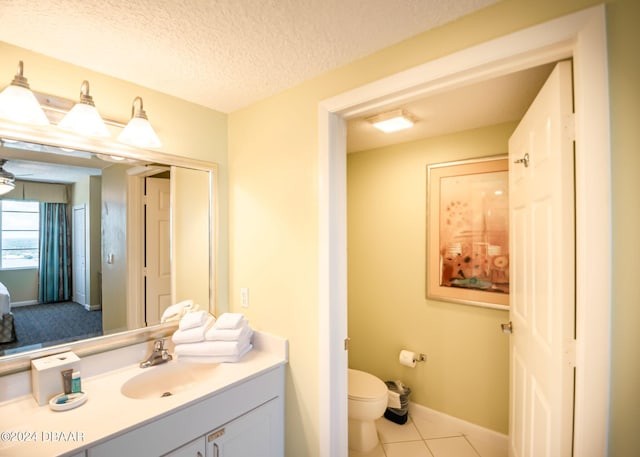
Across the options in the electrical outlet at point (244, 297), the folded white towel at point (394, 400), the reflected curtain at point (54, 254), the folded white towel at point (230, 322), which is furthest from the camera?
the folded white towel at point (394, 400)

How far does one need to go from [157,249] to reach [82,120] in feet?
2.52

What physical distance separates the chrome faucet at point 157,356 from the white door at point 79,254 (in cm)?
40

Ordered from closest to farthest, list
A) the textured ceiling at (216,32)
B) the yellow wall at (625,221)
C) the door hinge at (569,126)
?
the yellow wall at (625,221), the door hinge at (569,126), the textured ceiling at (216,32)

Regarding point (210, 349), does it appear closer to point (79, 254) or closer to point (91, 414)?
point (91, 414)

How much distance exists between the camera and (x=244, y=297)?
1.85m

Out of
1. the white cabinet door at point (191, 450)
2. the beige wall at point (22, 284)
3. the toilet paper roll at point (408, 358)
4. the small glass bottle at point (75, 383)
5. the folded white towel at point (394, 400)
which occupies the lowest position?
the folded white towel at point (394, 400)

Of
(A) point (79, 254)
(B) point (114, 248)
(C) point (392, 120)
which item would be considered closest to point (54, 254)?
(A) point (79, 254)

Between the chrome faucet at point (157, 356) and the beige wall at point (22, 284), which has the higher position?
the beige wall at point (22, 284)

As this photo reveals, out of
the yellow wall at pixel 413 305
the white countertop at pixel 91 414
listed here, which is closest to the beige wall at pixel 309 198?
the white countertop at pixel 91 414

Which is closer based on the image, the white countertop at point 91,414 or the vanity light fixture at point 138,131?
the white countertop at point 91,414

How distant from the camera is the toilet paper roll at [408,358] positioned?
7.73 feet

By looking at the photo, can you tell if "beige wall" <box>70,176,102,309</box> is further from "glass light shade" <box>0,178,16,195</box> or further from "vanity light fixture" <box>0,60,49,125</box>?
"vanity light fixture" <box>0,60,49,125</box>

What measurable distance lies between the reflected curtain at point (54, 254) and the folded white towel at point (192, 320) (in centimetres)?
55

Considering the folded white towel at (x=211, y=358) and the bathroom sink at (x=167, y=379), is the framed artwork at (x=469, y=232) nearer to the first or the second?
the folded white towel at (x=211, y=358)
